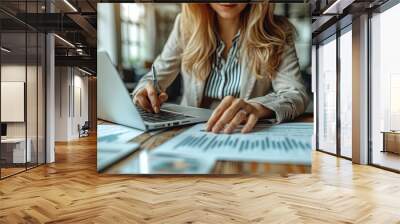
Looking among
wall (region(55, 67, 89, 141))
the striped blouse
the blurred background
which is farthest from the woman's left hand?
wall (region(55, 67, 89, 141))

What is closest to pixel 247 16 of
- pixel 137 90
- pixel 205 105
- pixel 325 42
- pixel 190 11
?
pixel 190 11

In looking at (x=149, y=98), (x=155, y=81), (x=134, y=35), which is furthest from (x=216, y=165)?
(x=134, y=35)

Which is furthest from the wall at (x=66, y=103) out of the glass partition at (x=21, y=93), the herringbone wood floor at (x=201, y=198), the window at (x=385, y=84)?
the window at (x=385, y=84)

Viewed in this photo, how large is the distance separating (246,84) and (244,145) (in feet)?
3.22

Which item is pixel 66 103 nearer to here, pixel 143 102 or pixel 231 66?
pixel 143 102

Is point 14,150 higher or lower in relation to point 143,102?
lower

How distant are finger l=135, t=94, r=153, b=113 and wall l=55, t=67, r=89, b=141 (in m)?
10.0

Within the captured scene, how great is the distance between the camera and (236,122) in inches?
238

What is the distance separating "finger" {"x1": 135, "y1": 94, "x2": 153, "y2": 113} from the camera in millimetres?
6039

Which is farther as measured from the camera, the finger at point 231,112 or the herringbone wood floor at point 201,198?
the finger at point 231,112

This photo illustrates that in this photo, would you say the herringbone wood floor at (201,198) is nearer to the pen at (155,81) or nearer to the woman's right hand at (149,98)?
the woman's right hand at (149,98)

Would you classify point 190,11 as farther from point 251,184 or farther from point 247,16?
point 251,184

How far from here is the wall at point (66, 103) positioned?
15062 mm

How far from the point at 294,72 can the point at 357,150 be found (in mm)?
2927
